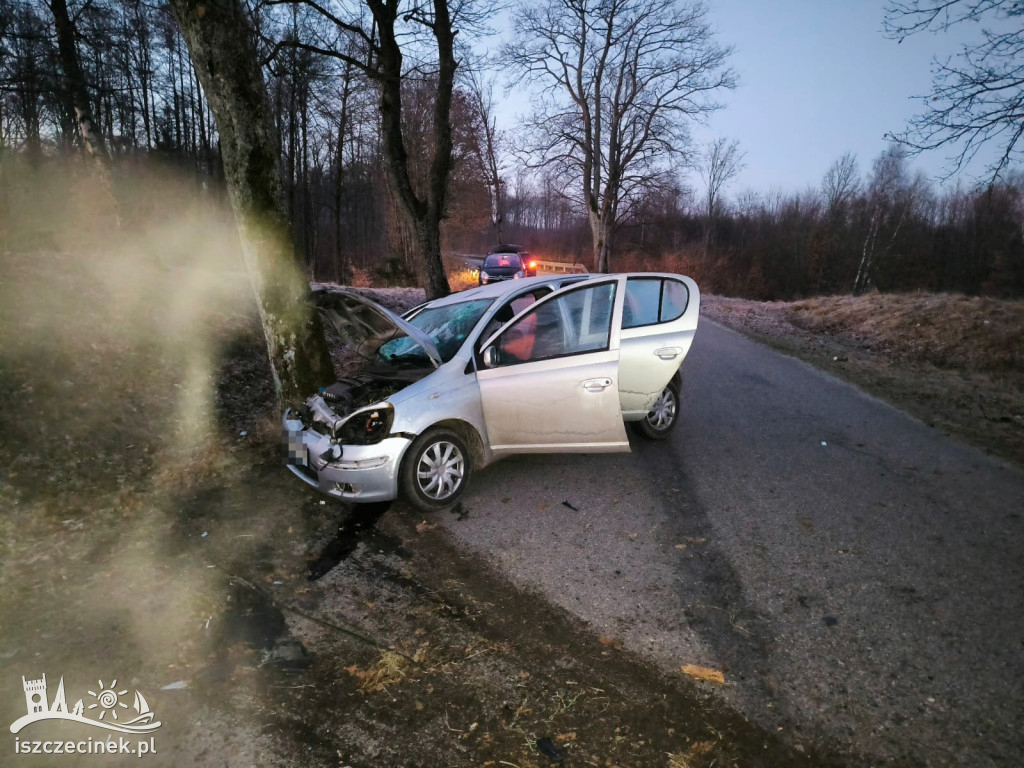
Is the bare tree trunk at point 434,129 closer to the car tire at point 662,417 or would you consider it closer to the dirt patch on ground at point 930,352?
the car tire at point 662,417

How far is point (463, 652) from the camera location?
304 cm

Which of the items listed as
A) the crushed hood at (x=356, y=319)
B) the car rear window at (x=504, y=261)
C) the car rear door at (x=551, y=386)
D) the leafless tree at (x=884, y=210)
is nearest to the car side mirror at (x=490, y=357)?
the car rear door at (x=551, y=386)

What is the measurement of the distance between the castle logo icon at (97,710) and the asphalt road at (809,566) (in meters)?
2.00

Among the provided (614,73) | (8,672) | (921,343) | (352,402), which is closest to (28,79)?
(352,402)

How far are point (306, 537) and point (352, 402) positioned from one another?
44.2 inches

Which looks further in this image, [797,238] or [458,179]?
[797,238]

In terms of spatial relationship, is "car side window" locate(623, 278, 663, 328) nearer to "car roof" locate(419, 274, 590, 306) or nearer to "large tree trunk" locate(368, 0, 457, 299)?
"car roof" locate(419, 274, 590, 306)

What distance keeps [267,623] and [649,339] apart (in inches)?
155

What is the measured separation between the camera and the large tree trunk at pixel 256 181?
205 inches

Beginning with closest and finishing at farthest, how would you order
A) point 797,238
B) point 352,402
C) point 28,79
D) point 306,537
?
point 306,537
point 352,402
point 28,79
point 797,238

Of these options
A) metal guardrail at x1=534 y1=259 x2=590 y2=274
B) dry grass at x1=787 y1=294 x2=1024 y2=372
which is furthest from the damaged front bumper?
metal guardrail at x1=534 y1=259 x2=590 y2=274

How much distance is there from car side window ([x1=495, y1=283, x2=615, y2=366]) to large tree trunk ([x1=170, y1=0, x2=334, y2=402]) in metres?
2.38

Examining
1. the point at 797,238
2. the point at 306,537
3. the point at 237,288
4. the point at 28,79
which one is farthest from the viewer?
the point at 797,238

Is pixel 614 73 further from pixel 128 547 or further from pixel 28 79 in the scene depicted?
pixel 128 547
